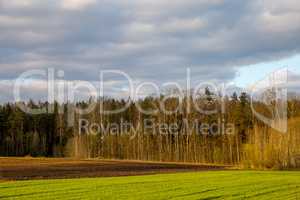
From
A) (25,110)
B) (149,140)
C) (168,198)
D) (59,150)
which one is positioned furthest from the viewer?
(25,110)

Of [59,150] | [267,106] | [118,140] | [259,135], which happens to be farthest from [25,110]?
[259,135]

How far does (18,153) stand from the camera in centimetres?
10412

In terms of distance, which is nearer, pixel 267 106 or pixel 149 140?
pixel 267 106

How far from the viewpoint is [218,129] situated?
8756 cm

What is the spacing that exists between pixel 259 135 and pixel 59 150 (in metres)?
56.2

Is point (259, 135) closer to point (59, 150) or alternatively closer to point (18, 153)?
point (59, 150)

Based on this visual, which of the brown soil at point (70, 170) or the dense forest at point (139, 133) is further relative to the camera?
the dense forest at point (139, 133)

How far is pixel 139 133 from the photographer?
95.2m

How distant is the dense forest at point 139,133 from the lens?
84.1m

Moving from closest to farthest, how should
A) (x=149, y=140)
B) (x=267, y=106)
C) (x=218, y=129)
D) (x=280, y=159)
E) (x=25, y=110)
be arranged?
(x=280, y=159) → (x=267, y=106) → (x=218, y=129) → (x=149, y=140) → (x=25, y=110)

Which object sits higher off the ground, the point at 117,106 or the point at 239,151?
the point at 117,106

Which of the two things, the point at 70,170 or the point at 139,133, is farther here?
the point at 139,133

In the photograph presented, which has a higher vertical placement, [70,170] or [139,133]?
[139,133]

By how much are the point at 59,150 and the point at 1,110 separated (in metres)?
17.1
